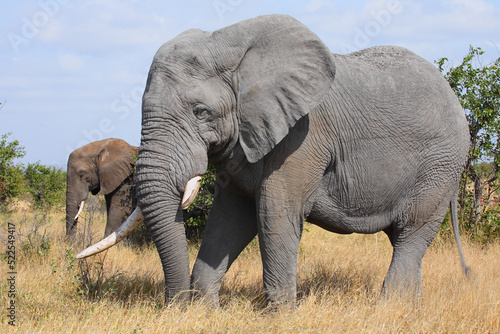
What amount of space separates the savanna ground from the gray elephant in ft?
0.86

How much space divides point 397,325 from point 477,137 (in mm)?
5154

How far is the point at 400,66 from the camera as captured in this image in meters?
4.69

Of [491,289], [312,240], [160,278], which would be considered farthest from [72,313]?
[312,240]

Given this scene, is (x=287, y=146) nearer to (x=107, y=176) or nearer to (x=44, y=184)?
(x=107, y=176)

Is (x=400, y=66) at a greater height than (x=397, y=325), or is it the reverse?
(x=400, y=66)

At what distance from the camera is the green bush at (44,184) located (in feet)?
50.5

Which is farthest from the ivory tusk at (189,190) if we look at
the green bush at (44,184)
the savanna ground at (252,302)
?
the green bush at (44,184)

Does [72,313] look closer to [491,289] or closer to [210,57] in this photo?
[210,57]

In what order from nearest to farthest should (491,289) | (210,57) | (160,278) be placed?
(210,57), (491,289), (160,278)

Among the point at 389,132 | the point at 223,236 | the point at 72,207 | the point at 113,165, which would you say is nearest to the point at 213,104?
the point at 223,236

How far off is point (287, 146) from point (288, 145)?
1cm

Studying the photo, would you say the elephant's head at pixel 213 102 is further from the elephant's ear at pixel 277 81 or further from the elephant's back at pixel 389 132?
the elephant's back at pixel 389 132

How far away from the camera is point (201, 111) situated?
3.89 m

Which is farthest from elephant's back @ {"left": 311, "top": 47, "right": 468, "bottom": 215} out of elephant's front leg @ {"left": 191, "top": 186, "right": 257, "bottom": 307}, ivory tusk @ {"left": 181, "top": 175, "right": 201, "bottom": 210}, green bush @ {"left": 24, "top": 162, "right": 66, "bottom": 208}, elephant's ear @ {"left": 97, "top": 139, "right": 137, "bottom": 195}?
green bush @ {"left": 24, "top": 162, "right": 66, "bottom": 208}
